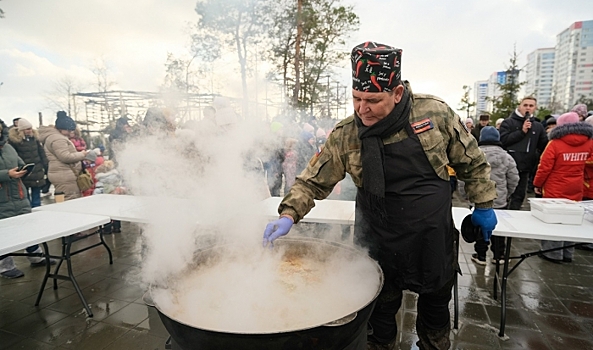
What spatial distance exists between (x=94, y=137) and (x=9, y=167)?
5520 millimetres

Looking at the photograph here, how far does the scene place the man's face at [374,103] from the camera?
5.62ft

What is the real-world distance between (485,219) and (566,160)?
306 centimetres

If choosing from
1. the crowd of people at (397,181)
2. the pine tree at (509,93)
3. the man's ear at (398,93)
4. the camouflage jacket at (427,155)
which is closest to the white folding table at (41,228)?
the crowd of people at (397,181)

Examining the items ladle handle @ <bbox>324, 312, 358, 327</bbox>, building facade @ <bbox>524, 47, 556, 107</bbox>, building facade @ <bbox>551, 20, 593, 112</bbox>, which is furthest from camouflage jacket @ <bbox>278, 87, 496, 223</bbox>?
building facade @ <bbox>524, 47, 556, 107</bbox>

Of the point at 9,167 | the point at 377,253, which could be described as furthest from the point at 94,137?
the point at 377,253

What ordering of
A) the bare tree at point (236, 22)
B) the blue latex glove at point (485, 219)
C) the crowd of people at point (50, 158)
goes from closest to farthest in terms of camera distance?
the blue latex glove at point (485, 219), the bare tree at point (236, 22), the crowd of people at point (50, 158)

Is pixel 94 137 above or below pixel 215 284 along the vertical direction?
above

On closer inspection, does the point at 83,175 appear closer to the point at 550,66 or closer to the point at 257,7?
the point at 257,7

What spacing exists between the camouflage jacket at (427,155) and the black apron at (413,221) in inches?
2.7

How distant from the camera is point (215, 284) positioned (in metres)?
1.91

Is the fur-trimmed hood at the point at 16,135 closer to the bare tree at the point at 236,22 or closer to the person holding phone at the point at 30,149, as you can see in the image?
the person holding phone at the point at 30,149

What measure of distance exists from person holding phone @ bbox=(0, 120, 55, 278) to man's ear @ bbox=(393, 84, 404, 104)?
4.40m

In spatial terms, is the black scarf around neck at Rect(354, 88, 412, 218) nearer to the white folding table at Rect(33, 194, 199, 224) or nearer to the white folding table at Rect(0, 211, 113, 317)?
the white folding table at Rect(33, 194, 199, 224)

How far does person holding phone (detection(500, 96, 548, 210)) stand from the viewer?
519 centimetres
